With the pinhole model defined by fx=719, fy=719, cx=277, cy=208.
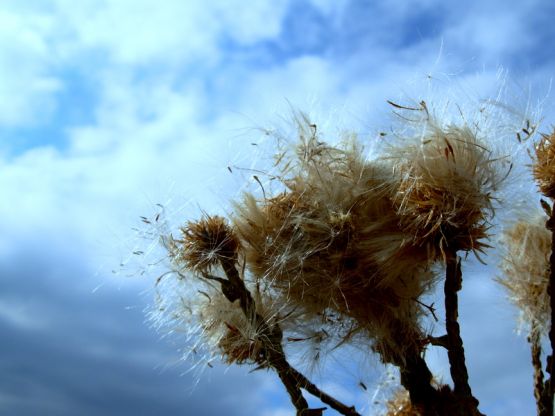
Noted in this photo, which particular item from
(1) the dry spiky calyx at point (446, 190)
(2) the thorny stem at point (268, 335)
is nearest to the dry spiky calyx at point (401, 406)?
(2) the thorny stem at point (268, 335)

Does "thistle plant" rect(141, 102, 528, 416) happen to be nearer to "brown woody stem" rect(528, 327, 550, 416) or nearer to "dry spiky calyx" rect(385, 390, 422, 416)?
"dry spiky calyx" rect(385, 390, 422, 416)

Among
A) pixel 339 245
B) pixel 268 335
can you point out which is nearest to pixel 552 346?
pixel 339 245

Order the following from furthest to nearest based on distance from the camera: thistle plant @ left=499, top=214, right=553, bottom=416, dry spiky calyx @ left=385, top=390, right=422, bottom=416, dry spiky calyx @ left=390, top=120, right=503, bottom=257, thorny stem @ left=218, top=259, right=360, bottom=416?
1. thistle plant @ left=499, top=214, right=553, bottom=416
2. dry spiky calyx @ left=385, top=390, right=422, bottom=416
3. thorny stem @ left=218, top=259, right=360, bottom=416
4. dry spiky calyx @ left=390, top=120, right=503, bottom=257

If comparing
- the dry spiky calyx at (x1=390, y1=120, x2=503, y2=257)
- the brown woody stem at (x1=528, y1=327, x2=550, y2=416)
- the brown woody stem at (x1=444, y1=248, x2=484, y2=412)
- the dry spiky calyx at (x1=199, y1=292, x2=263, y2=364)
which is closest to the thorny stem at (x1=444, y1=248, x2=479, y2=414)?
the brown woody stem at (x1=444, y1=248, x2=484, y2=412)

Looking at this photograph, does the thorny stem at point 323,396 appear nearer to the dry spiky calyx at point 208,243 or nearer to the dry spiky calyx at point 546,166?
the dry spiky calyx at point 208,243

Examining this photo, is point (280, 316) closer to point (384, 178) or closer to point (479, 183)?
point (384, 178)

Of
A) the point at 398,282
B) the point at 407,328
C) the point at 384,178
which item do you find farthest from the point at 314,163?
the point at 407,328
